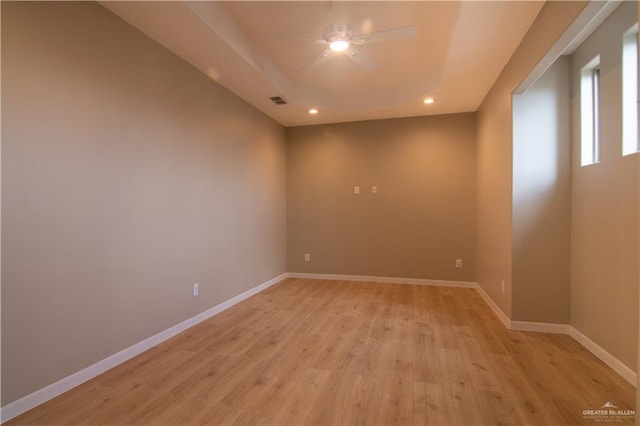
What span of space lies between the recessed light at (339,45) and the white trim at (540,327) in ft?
9.72

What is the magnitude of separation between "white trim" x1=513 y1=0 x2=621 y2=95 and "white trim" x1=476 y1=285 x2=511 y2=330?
2.18m

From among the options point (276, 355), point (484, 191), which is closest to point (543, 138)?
point (484, 191)

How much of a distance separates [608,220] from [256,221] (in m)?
3.64

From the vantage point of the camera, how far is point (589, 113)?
247cm

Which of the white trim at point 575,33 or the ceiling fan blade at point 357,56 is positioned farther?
the ceiling fan blade at point 357,56

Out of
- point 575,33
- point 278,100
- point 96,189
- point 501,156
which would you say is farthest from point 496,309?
point 96,189

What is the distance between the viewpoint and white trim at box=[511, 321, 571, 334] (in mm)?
2678

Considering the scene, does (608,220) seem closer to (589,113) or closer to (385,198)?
(589,113)

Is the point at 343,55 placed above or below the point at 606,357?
above

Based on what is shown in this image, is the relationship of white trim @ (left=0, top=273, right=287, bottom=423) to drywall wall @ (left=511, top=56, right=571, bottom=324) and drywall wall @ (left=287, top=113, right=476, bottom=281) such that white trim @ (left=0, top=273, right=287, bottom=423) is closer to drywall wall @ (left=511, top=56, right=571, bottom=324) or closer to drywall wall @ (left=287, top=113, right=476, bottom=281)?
drywall wall @ (left=287, top=113, right=476, bottom=281)

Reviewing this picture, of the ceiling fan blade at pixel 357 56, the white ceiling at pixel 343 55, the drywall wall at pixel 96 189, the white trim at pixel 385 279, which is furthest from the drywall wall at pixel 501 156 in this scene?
the drywall wall at pixel 96 189

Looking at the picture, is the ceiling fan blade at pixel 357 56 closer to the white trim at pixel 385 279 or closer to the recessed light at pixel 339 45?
the recessed light at pixel 339 45

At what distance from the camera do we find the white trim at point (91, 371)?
1.60m

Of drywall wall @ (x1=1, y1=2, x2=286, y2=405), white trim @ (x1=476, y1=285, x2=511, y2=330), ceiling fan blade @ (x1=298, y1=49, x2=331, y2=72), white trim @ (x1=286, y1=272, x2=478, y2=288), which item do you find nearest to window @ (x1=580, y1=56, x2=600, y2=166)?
white trim @ (x1=476, y1=285, x2=511, y2=330)
